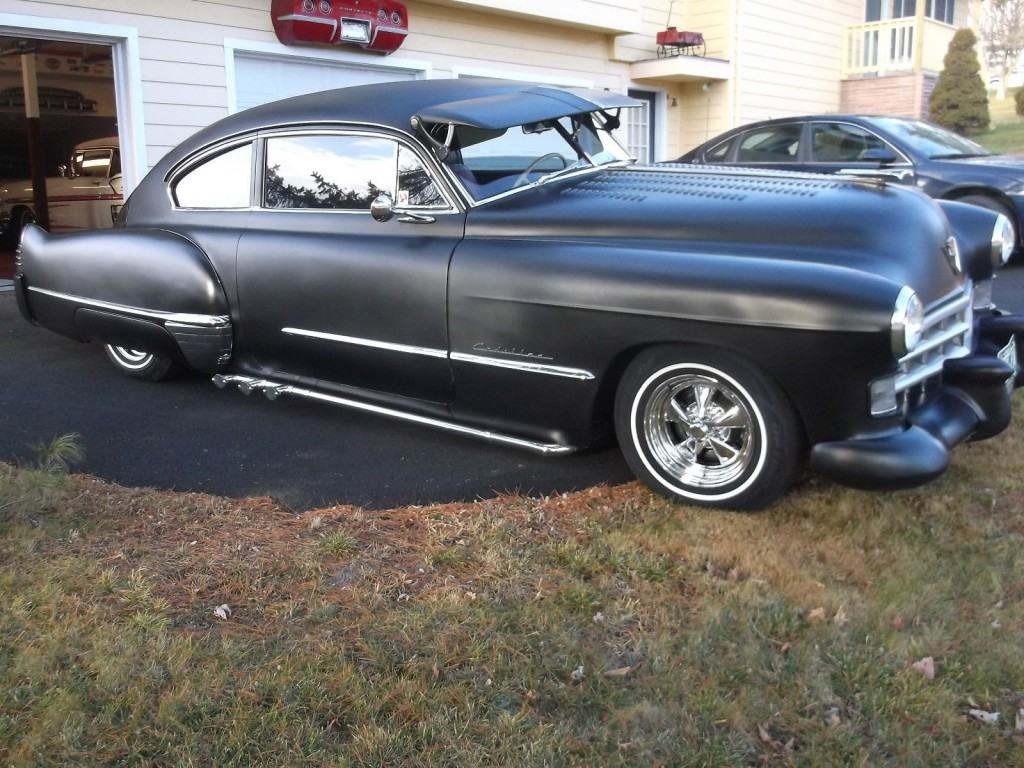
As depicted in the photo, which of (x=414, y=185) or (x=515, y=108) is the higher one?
(x=515, y=108)

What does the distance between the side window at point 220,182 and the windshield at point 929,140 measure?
6.37m

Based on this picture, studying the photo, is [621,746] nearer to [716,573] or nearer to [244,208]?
[716,573]

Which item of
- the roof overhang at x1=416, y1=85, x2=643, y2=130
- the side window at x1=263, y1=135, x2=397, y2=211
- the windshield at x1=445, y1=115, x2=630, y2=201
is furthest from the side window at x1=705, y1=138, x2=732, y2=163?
the side window at x1=263, y1=135, x2=397, y2=211

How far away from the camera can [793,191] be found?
415 centimetres

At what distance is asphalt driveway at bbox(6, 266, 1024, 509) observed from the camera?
4137 millimetres

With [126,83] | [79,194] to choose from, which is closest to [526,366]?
[126,83]

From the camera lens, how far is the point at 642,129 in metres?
15.0

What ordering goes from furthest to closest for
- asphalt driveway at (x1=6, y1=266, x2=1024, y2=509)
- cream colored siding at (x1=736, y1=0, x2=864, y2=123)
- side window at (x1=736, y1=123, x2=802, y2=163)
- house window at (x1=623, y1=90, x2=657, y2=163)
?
cream colored siding at (x1=736, y1=0, x2=864, y2=123) → house window at (x1=623, y1=90, x2=657, y2=163) → side window at (x1=736, y1=123, x2=802, y2=163) → asphalt driveway at (x1=6, y1=266, x2=1024, y2=509)

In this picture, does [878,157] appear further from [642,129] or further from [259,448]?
[642,129]

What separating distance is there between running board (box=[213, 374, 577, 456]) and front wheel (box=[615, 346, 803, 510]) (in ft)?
1.10

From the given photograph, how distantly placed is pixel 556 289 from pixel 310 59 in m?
6.87

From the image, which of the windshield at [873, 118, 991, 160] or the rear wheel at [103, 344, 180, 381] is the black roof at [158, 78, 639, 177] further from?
the windshield at [873, 118, 991, 160]

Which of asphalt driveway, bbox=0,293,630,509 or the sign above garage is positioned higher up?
the sign above garage

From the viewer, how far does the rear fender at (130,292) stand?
493 centimetres
